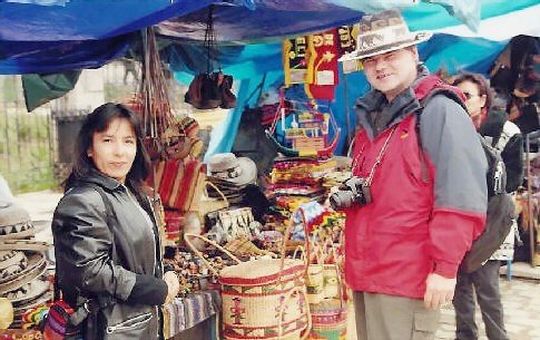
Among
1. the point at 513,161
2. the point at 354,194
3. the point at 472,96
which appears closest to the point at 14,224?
the point at 354,194

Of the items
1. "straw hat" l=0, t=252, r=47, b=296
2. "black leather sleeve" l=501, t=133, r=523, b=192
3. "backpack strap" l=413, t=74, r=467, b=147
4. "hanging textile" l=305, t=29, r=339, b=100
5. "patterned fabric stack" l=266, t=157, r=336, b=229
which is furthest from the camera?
"patterned fabric stack" l=266, t=157, r=336, b=229

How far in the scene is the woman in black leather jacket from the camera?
2379 millimetres

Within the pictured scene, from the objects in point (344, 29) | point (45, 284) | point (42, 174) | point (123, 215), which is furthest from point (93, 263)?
point (42, 174)

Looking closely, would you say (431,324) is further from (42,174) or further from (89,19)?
(42,174)

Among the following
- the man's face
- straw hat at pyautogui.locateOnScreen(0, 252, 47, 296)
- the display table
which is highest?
the man's face

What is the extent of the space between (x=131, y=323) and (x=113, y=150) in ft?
2.24

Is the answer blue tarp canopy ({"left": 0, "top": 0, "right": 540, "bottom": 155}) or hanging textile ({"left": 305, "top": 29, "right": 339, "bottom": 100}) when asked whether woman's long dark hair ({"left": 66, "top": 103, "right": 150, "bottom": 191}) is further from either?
hanging textile ({"left": 305, "top": 29, "right": 339, "bottom": 100})

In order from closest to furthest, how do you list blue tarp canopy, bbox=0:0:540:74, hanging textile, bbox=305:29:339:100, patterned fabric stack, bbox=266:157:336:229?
blue tarp canopy, bbox=0:0:540:74 < hanging textile, bbox=305:29:339:100 < patterned fabric stack, bbox=266:157:336:229

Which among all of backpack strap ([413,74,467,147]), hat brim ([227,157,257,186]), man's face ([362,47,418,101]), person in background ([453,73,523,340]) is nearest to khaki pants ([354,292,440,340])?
backpack strap ([413,74,467,147])

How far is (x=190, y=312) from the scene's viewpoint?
364cm

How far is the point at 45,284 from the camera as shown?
3785 mm

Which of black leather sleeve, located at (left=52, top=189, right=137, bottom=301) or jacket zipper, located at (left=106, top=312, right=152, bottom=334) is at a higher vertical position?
black leather sleeve, located at (left=52, top=189, right=137, bottom=301)

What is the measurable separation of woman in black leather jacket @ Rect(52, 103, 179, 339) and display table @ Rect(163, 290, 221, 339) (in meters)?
0.76

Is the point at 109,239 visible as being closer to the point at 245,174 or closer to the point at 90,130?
the point at 90,130
